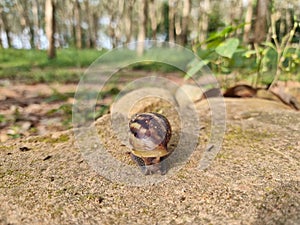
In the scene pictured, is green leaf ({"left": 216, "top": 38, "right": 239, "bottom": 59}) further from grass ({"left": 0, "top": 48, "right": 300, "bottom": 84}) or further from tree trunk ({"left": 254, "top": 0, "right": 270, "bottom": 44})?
tree trunk ({"left": 254, "top": 0, "right": 270, "bottom": 44})

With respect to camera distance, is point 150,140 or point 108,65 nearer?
point 150,140

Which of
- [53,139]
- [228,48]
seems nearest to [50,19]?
[228,48]

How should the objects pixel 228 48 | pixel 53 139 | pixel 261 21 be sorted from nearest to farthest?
1. pixel 53 139
2. pixel 228 48
3. pixel 261 21

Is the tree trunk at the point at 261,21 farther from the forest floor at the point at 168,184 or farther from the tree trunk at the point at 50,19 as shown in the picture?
the tree trunk at the point at 50,19

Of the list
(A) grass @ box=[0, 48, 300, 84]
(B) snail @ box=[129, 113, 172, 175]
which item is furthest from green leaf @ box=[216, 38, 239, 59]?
(B) snail @ box=[129, 113, 172, 175]

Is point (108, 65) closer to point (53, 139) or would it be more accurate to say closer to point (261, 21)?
point (261, 21)

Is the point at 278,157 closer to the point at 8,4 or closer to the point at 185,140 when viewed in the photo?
the point at 185,140

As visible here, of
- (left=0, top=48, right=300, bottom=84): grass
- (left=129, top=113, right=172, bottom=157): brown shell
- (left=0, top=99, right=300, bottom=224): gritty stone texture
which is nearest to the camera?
(left=0, top=99, right=300, bottom=224): gritty stone texture
